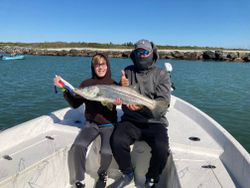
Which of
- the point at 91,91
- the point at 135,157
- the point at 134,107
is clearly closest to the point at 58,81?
the point at 91,91

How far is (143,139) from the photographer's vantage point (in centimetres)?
397

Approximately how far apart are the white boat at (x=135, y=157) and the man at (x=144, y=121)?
31cm

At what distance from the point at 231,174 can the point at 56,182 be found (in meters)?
2.32

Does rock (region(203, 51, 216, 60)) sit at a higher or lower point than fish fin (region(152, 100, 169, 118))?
lower

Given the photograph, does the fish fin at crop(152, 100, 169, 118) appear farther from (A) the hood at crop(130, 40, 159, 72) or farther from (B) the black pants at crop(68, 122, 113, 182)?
(B) the black pants at crop(68, 122, 113, 182)

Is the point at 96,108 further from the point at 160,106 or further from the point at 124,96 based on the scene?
the point at 160,106

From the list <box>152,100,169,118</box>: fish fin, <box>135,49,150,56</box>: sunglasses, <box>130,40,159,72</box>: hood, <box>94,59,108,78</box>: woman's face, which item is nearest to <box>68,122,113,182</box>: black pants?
<box>152,100,169,118</box>: fish fin

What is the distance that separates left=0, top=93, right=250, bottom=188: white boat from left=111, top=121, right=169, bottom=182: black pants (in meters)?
0.27

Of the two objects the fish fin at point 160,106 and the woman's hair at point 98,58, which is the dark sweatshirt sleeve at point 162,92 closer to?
the fish fin at point 160,106

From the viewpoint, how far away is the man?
367cm

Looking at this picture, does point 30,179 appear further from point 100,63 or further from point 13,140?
point 100,63

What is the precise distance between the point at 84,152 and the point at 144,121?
0.93 metres

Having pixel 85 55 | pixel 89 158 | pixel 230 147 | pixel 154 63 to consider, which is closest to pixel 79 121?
pixel 89 158

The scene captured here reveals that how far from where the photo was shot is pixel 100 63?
4.35m
